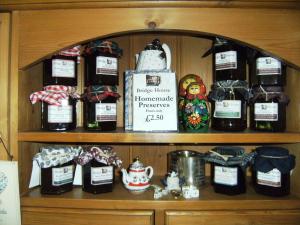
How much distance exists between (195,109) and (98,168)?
0.35 metres

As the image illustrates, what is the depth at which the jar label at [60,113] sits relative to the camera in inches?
29.9

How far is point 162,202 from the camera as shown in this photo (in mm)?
709

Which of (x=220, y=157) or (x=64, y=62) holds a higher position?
(x=64, y=62)

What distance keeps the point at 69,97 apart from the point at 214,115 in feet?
1.52

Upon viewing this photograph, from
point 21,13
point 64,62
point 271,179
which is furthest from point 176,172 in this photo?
point 21,13

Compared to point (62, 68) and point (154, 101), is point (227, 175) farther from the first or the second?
point (62, 68)

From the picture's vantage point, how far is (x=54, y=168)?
2.46 feet

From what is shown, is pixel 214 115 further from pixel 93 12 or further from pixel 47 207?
pixel 47 207

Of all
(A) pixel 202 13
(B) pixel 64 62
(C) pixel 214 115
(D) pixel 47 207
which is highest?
(A) pixel 202 13

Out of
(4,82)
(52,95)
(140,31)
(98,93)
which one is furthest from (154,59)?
(4,82)

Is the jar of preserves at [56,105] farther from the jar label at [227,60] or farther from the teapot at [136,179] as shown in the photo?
the jar label at [227,60]

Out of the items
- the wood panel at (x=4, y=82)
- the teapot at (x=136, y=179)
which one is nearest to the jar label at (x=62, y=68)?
the wood panel at (x=4, y=82)

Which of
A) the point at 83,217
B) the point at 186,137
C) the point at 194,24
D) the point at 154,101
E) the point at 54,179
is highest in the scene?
the point at 194,24

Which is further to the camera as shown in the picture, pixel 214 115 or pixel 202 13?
pixel 214 115
